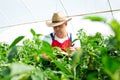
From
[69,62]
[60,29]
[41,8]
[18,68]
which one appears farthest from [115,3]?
[18,68]

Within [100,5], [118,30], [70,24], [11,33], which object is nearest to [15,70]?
[118,30]

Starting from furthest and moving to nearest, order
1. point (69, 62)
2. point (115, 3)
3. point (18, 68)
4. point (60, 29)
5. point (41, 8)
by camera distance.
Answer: point (41, 8) < point (115, 3) < point (60, 29) < point (69, 62) < point (18, 68)

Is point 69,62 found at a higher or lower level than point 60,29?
lower

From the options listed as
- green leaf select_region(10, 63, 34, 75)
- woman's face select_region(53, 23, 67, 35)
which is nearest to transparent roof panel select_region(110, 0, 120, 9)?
woman's face select_region(53, 23, 67, 35)

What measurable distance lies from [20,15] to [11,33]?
0.71 m

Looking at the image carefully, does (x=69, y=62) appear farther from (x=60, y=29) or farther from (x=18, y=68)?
(x=60, y=29)

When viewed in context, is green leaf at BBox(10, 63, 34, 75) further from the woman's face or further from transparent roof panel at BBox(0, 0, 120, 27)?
transparent roof panel at BBox(0, 0, 120, 27)

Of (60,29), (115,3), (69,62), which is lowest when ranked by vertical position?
(69,62)

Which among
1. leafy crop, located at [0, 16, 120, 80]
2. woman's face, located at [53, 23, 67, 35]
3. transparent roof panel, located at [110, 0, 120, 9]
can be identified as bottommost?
leafy crop, located at [0, 16, 120, 80]

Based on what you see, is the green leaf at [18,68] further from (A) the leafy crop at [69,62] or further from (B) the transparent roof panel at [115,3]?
(B) the transparent roof panel at [115,3]

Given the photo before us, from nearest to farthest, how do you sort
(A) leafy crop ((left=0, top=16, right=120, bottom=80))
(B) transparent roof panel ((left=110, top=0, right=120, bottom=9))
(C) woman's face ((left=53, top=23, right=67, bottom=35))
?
(A) leafy crop ((left=0, top=16, right=120, bottom=80)) < (C) woman's face ((left=53, top=23, right=67, bottom=35)) < (B) transparent roof panel ((left=110, top=0, right=120, bottom=9))

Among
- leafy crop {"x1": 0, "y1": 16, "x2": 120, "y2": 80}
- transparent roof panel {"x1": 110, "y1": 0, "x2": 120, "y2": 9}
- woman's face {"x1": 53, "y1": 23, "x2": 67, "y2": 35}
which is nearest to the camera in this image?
leafy crop {"x1": 0, "y1": 16, "x2": 120, "y2": 80}

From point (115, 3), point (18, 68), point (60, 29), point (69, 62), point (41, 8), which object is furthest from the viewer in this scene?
point (41, 8)

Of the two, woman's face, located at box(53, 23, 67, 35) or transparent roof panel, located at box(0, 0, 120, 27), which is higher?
transparent roof panel, located at box(0, 0, 120, 27)
